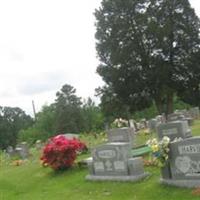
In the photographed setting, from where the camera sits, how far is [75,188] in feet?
52.6

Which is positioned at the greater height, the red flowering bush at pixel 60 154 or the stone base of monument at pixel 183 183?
the red flowering bush at pixel 60 154

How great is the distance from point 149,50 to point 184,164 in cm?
2625

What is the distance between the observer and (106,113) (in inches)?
1612

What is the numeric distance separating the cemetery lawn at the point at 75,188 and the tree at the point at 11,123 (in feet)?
241

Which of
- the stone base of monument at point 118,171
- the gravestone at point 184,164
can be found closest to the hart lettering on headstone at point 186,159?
the gravestone at point 184,164

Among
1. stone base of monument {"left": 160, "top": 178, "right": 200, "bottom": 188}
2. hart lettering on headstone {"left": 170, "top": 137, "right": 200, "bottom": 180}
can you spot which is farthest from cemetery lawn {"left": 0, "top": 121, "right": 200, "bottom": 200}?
hart lettering on headstone {"left": 170, "top": 137, "right": 200, "bottom": 180}

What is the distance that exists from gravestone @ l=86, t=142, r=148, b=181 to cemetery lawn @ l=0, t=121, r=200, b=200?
29 centimetres

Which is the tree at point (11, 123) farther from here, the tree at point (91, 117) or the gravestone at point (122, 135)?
the gravestone at point (122, 135)

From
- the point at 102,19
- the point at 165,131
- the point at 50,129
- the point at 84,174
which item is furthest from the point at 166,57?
the point at 50,129

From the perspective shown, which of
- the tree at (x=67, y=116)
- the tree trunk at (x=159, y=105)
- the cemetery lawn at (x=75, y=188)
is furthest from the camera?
the tree at (x=67, y=116)

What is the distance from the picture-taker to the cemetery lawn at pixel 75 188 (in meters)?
13.2

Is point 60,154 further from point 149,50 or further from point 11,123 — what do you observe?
point 11,123

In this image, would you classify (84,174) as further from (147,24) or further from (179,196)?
(147,24)

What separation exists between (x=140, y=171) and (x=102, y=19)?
2692cm
